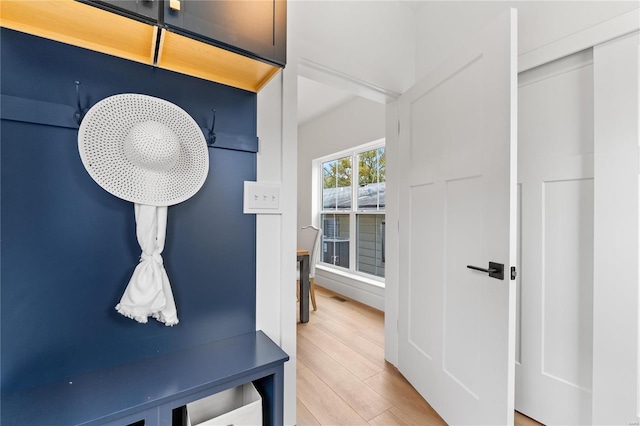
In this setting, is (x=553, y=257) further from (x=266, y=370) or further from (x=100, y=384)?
(x=100, y=384)

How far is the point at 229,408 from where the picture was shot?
1.17 meters

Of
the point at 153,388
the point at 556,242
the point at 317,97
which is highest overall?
the point at 317,97

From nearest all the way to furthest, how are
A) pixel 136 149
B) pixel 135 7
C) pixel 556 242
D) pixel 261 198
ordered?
pixel 135 7, pixel 136 149, pixel 261 198, pixel 556 242

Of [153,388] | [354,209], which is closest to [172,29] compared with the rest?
Answer: [153,388]

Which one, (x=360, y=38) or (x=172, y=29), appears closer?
(x=172, y=29)

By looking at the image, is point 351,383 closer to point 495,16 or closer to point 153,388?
point 153,388

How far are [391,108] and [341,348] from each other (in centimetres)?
189

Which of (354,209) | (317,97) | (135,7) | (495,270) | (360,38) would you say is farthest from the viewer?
(354,209)

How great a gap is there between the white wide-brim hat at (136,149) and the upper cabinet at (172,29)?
0.18m

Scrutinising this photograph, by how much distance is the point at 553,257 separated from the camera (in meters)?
1.41

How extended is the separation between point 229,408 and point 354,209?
9.55ft

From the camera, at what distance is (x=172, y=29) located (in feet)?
2.67

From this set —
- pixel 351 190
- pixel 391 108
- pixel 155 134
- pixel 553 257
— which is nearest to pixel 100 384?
pixel 155 134

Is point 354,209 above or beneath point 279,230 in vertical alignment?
above
